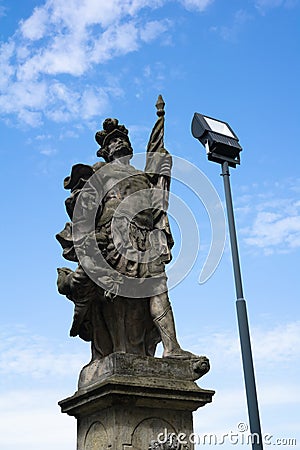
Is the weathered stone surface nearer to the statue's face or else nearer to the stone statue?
the stone statue

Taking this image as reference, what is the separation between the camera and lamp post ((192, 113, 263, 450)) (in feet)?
20.1

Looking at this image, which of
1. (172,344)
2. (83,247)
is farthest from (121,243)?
(172,344)

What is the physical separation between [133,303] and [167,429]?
5.42ft

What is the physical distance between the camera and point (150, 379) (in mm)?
7812

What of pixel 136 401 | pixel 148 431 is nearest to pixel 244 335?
pixel 136 401

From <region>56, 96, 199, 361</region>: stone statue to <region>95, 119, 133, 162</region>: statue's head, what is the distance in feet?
1.00

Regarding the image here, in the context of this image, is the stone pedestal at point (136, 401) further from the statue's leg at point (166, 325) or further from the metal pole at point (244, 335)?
the metal pole at point (244, 335)

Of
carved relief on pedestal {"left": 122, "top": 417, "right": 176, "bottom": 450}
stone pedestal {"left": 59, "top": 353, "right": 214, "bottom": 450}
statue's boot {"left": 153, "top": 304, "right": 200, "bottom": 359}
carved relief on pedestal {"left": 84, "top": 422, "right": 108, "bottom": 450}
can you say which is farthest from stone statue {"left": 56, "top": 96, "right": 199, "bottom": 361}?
carved relief on pedestal {"left": 84, "top": 422, "right": 108, "bottom": 450}

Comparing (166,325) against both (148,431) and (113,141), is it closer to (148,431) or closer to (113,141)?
(148,431)

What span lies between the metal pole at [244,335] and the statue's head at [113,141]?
288cm

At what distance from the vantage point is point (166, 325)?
8.43m

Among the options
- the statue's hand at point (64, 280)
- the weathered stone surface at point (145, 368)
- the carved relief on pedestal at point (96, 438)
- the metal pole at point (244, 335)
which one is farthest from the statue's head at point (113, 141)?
the carved relief on pedestal at point (96, 438)

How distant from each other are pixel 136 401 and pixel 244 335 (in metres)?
1.90

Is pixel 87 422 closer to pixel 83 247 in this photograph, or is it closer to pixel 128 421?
pixel 128 421
